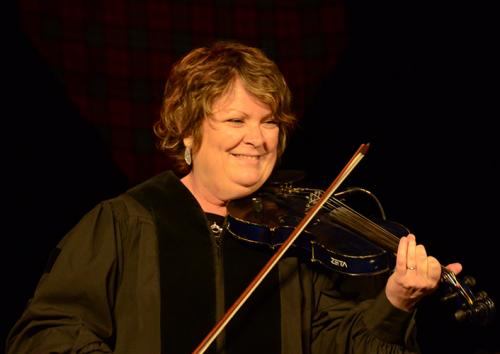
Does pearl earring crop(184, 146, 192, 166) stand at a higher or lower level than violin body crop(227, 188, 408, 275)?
higher

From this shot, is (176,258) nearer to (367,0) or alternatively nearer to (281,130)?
(281,130)

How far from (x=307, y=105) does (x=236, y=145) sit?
94 cm

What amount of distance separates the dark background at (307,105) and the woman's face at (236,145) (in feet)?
2.35

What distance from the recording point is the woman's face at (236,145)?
6.57 feet

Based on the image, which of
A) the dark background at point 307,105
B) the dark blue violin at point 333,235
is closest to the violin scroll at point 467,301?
the dark blue violin at point 333,235

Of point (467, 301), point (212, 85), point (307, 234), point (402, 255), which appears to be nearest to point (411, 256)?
point (402, 255)

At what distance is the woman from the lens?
6.09 ft

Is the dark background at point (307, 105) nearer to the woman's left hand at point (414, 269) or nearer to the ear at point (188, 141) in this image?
the ear at point (188, 141)

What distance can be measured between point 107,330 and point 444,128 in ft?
4.88

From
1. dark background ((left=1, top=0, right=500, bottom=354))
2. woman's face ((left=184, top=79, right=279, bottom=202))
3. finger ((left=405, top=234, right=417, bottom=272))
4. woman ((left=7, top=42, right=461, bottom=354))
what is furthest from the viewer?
dark background ((left=1, top=0, right=500, bottom=354))

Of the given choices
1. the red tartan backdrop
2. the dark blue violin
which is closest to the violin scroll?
the dark blue violin

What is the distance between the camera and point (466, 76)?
268cm

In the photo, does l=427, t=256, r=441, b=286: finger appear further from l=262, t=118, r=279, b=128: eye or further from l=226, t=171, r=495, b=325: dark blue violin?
l=262, t=118, r=279, b=128: eye

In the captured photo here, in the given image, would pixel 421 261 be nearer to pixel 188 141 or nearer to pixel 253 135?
pixel 253 135
